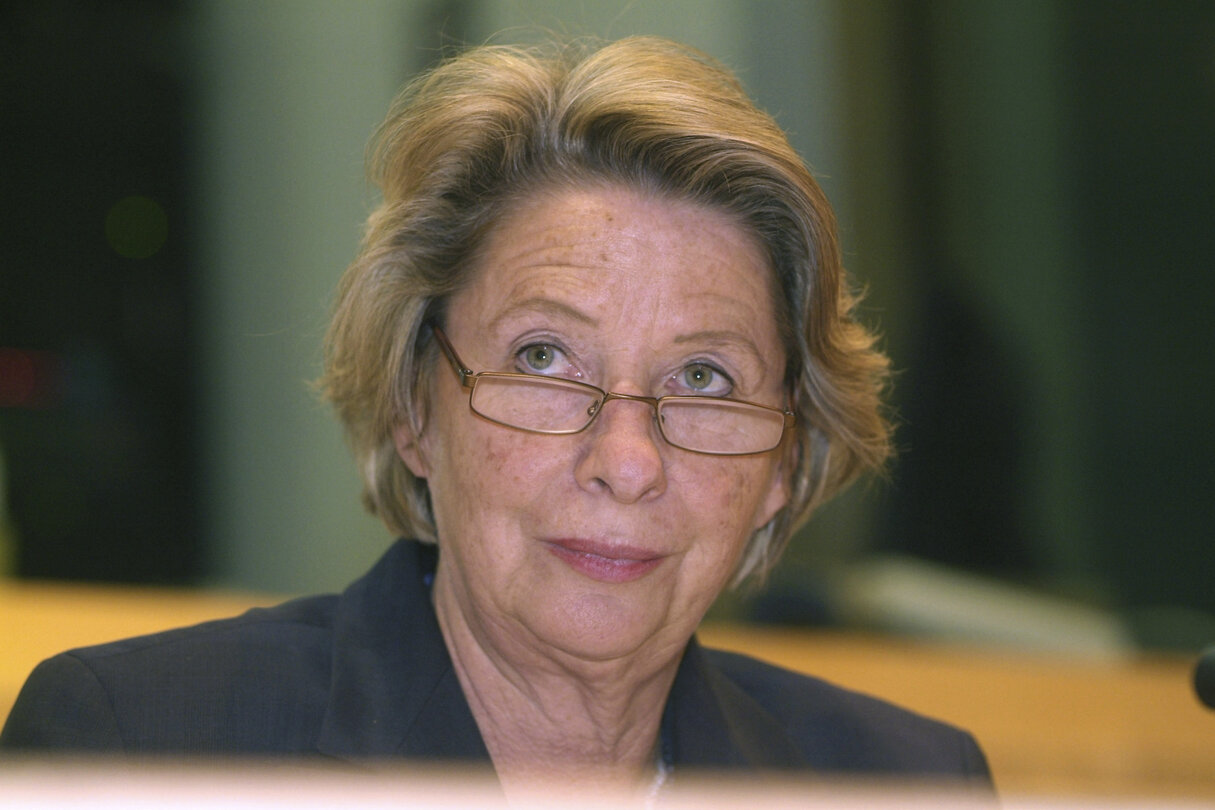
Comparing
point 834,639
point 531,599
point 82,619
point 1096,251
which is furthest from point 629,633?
point 1096,251

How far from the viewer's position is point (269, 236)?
4.24 m

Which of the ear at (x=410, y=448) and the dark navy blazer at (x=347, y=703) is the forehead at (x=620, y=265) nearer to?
the ear at (x=410, y=448)

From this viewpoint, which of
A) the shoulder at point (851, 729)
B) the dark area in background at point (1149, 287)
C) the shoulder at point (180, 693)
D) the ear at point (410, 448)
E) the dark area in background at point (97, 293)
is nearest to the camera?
the shoulder at point (180, 693)

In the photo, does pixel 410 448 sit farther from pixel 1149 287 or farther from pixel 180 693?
pixel 1149 287

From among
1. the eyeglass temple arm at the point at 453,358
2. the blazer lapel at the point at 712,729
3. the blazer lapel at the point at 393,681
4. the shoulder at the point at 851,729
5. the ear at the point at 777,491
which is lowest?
the shoulder at the point at 851,729

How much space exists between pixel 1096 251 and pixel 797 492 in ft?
8.92

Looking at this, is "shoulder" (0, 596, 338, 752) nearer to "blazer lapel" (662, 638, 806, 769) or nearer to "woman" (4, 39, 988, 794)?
"woman" (4, 39, 988, 794)

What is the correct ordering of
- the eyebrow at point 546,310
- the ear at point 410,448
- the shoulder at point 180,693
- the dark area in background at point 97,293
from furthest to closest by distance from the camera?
the dark area in background at point 97,293
the ear at point 410,448
the eyebrow at point 546,310
the shoulder at point 180,693

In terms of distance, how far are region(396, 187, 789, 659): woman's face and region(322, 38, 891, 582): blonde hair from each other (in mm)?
37

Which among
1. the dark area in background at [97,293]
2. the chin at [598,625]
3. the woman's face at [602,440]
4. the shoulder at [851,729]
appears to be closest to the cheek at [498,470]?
the woman's face at [602,440]

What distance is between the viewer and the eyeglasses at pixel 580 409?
132 centimetres

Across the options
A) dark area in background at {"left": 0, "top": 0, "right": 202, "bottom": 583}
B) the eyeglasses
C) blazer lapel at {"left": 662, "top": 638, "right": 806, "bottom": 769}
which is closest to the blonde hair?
the eyeglasses

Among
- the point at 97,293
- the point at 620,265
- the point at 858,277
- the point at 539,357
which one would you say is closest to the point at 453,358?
the point at 539,357

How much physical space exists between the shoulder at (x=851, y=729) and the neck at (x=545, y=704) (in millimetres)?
286
